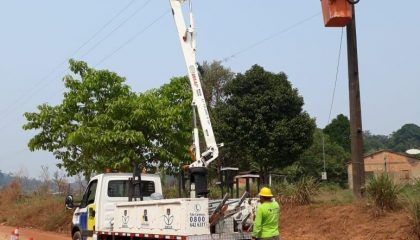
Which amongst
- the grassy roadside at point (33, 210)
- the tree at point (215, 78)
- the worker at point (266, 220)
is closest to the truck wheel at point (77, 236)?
the worker at point (266, 220)

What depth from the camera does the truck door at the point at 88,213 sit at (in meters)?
13.2

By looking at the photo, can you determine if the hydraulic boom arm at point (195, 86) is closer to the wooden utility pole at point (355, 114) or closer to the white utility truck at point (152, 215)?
the white utility truck at point (152, 215)

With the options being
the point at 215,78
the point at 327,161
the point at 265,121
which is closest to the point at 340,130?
the point at 327,161

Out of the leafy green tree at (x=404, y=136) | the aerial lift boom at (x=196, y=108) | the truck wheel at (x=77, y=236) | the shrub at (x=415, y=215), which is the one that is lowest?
the truck wheel at (x=77, y=236)

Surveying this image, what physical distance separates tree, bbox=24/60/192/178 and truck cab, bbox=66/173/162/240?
4.76m

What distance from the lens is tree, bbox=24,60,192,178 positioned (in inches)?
744

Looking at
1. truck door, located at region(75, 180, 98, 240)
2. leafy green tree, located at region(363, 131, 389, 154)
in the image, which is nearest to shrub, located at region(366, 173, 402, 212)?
truck door, located at region(75, 180, 98, 240)

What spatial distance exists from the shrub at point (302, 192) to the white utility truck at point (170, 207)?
5096 mm

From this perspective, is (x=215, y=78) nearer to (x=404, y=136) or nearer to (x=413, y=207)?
(x=413, y=207)

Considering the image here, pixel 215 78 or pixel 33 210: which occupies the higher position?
pixel 215 78

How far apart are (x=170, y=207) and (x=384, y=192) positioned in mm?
6339

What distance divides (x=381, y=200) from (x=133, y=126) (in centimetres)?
898

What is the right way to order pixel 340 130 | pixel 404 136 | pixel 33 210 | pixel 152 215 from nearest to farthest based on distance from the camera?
pixel 152 215
pixel 33 210
pixel 340 130
pixel 404 136

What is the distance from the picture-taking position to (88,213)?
1345 cm
